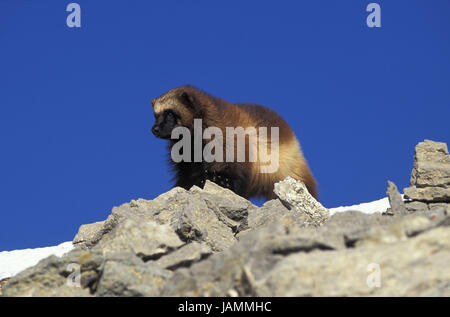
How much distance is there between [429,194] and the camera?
19.7 ft

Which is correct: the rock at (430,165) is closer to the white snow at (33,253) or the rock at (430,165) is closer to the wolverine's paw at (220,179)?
the white snow at (33,253)

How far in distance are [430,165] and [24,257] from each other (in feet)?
19.0

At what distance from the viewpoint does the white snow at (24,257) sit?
7.33 metres

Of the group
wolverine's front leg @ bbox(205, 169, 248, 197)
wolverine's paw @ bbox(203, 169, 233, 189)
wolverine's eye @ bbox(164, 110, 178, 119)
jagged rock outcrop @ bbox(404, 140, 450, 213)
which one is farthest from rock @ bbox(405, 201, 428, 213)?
wolverine's eye @ bbox(164, 110, 178, 119)

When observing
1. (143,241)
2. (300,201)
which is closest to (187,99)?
(300,201)

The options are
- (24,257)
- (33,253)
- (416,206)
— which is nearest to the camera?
(416,206)

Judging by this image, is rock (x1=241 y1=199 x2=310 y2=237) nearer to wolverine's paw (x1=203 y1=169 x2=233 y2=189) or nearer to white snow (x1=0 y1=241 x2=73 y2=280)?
wolverine's paw (x1=203 y1=169 x2=233 y2=189)

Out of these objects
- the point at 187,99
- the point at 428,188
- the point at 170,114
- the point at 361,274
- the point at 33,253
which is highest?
the point at 187,99

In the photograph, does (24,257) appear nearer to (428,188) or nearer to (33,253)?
(33,253)

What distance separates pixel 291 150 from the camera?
26.8 feet

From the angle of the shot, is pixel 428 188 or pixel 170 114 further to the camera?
pixel 170 114

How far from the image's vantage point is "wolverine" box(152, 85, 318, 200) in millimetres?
7262

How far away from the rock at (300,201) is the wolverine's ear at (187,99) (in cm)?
171

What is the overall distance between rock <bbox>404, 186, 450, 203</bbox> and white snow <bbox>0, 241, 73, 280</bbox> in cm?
438
